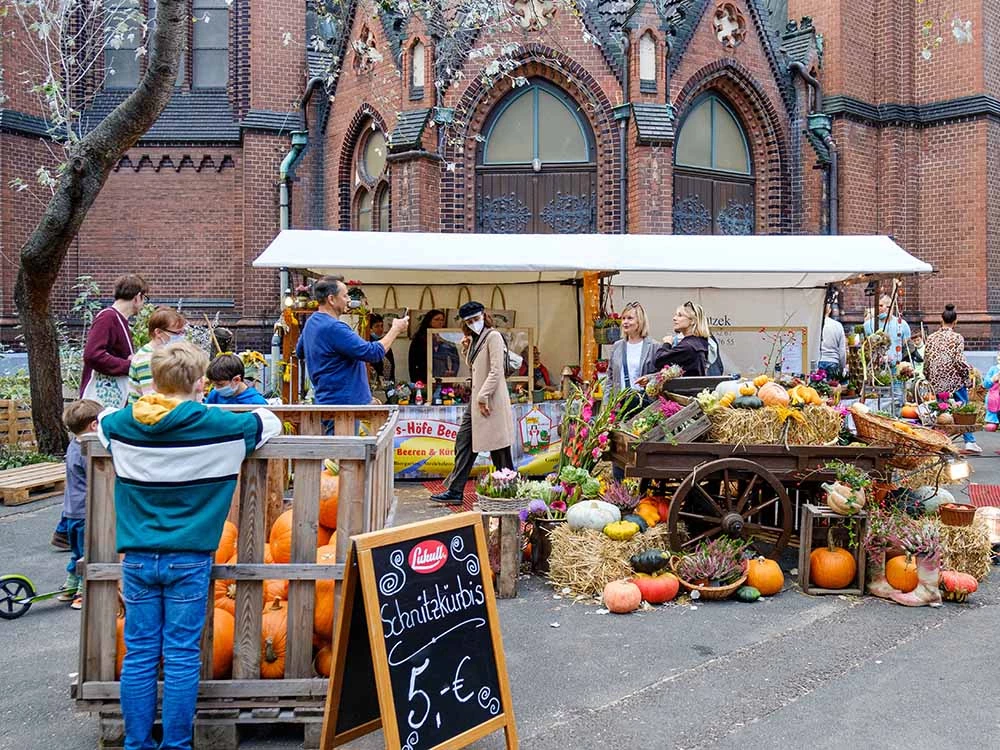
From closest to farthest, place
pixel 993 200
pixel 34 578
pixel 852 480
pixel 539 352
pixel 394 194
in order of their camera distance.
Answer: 1. pixel 852 480
2. pixel 34 578
3. pixel 539 352
4. pixel 394 194
5. pixel 993 200

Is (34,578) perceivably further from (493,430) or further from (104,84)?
(104,84)

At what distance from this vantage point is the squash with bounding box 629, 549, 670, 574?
5.41 m

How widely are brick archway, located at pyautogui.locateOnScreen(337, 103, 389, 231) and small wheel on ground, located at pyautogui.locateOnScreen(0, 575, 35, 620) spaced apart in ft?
40.6

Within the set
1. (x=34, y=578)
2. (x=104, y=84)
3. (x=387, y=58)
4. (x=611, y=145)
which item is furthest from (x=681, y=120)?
(x=34, y=578)

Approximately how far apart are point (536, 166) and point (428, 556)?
43.6ft

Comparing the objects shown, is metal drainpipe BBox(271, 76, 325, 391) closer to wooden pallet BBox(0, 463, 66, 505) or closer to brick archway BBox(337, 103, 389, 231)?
brick archway BBox(337, 103, 389, 231)

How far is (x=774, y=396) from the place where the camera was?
227 inches

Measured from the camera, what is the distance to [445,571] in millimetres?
3236

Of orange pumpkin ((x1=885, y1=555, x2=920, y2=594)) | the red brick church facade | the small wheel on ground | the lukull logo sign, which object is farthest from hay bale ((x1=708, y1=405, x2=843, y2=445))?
the red brick church facade

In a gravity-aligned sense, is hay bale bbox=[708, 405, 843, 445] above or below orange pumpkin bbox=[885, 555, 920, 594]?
above

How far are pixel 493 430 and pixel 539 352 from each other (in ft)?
12.1

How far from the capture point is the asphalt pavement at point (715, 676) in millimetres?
3514

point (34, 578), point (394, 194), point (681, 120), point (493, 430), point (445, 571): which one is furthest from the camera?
point (681, 120)

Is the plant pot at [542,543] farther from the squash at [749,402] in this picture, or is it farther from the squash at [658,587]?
the squash at [749,402]
